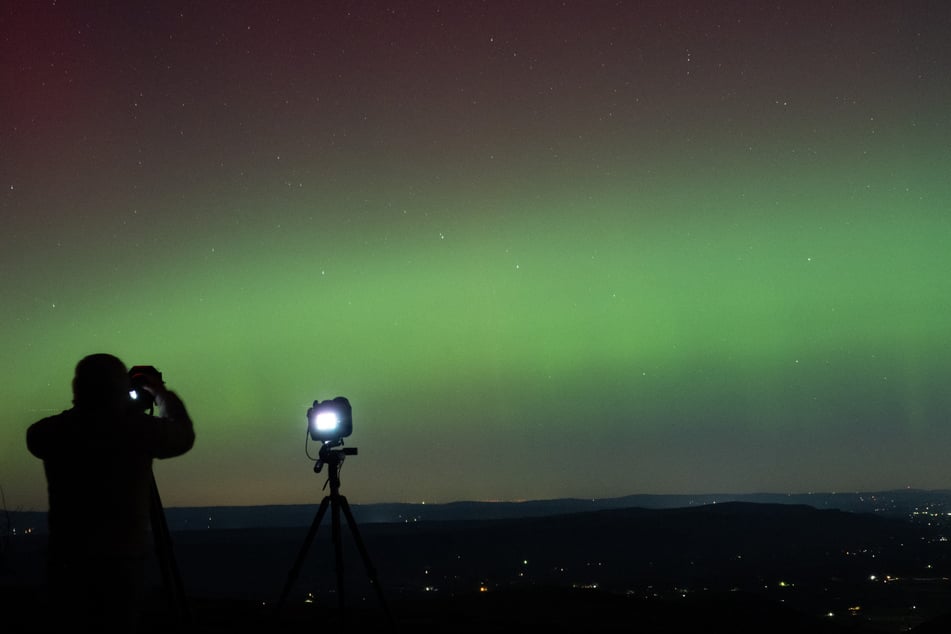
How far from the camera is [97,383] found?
155 inches

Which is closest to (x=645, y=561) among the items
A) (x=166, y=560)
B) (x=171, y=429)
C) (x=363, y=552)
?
(x=363, y=552)

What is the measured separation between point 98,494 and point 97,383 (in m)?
0.52

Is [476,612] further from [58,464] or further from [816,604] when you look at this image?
[816,604]

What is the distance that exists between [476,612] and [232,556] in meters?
155

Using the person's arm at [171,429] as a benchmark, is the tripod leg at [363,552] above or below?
below

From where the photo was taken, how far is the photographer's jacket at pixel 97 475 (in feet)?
12.6

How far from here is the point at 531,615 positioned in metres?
15.7

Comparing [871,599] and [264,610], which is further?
[871,599]

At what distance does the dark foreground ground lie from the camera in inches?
418

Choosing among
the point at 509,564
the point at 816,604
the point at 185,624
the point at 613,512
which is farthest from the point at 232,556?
the point at 185,624

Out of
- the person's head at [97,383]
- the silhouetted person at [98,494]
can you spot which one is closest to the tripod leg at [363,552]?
the silhouetted person at [98,494]

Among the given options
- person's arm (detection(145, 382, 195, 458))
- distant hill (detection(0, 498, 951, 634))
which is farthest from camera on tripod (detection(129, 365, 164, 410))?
distant hill (detection(0, 498, 951, 634))

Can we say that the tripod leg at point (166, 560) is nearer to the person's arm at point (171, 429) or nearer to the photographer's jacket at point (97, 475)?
the person's arm at point (171, 429)

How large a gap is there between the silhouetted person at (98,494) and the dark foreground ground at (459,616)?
3.38 metres
